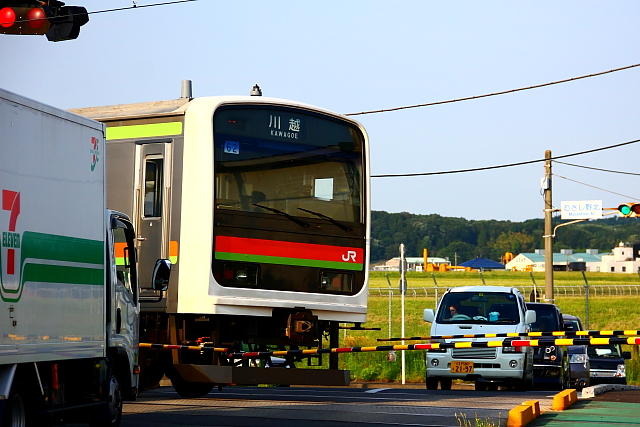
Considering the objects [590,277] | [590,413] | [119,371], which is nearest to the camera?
[119,371]

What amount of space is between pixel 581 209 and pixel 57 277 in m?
30.8

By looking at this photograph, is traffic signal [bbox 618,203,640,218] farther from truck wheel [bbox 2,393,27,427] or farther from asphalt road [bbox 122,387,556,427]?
truck wheel [bbox 2,393,27,427]

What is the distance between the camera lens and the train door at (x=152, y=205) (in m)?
15.3

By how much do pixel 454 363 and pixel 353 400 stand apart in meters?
5.13

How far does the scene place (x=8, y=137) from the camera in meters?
9.88

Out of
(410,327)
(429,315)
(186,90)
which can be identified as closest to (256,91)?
(186,90)

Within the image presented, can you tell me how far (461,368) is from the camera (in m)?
21.9

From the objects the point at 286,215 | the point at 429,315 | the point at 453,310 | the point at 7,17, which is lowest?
the point at 429,315

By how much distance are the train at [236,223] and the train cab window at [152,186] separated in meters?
0.01

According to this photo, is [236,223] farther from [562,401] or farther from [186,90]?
[562,401]

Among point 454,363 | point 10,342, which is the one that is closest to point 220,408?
point 10,342

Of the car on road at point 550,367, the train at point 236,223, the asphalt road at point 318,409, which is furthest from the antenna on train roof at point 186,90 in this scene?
the car on road at point 550,367

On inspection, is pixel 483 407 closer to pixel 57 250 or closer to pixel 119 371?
pixel 119 371

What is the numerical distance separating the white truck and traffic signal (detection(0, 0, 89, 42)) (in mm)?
2781
